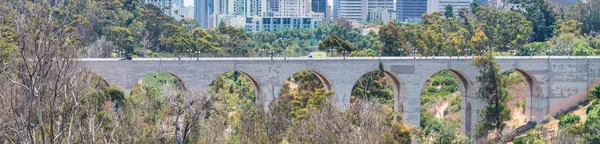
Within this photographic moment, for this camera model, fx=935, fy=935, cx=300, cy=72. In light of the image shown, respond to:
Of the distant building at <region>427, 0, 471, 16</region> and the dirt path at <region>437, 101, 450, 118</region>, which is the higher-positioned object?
the distant building at <region>427, 0, 471, 16</region>

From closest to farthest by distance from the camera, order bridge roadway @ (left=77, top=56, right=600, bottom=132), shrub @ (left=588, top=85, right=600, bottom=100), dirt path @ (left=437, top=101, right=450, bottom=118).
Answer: bridge roadway @ (left=77, top=56, right=600, bottom=132) < shrub @ (left=588, top=85, right=600, bottom=100) < dirt path @ (left=437, top=101, right=450, bottom=118)

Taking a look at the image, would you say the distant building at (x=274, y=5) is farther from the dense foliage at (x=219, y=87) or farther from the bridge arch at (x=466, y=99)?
the bridge arch at (x=466, y=99)

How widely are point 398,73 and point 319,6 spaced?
5455 inches

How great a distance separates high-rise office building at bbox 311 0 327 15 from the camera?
7111 inches

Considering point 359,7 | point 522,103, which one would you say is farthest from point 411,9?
point 522,103

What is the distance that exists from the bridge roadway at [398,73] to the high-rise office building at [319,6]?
135 meters

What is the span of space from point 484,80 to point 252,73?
1030cm

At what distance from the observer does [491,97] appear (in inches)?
1604

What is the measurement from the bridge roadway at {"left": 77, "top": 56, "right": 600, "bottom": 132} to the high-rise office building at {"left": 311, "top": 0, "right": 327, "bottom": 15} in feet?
444

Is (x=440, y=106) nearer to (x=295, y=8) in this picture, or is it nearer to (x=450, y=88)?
(x=450, y=88)

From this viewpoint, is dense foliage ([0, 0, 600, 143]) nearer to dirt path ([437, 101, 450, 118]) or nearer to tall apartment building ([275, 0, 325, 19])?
dirt path ([437, 101, 450, 118])

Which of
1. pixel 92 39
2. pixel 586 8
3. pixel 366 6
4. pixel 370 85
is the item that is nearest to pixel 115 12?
pixel 92 39

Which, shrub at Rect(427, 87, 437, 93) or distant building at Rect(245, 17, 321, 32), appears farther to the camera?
distant building at Rect(245, 17, 321, 32)

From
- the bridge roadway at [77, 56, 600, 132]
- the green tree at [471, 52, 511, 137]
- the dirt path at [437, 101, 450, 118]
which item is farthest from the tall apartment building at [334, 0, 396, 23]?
the green tree at [471, 52, 511, 137]
